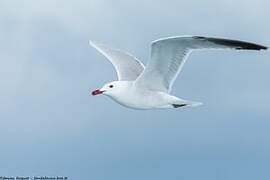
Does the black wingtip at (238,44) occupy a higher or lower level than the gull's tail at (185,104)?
higher

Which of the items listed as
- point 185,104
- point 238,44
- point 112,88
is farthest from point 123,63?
point 238,44

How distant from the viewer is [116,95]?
10.9m

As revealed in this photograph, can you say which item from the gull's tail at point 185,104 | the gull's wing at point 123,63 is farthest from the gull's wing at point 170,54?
the gull's wing at point 123,63

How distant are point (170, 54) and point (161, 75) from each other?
28.1 inches

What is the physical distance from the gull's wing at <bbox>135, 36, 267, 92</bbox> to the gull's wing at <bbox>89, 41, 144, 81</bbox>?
5.70 feet

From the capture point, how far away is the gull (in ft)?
31.2

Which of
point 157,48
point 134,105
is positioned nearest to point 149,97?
point 134,105

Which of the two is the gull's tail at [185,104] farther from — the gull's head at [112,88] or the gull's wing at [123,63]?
the gull's wing at [123,63]

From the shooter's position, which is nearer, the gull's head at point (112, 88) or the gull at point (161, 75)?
the gull at point (161, 75)

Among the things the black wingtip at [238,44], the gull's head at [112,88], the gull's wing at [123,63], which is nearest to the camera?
the black wingtip at [238,44]

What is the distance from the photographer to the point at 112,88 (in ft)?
35.8

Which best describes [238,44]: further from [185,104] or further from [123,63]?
[123,63]

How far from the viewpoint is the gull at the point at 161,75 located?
952cm

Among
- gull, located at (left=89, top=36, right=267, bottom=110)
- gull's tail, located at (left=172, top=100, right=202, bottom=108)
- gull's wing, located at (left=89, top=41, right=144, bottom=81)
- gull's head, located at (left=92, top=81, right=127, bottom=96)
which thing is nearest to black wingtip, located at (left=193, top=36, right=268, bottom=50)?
gull, located at (left=89, top=36, right=267, bottom=110)
